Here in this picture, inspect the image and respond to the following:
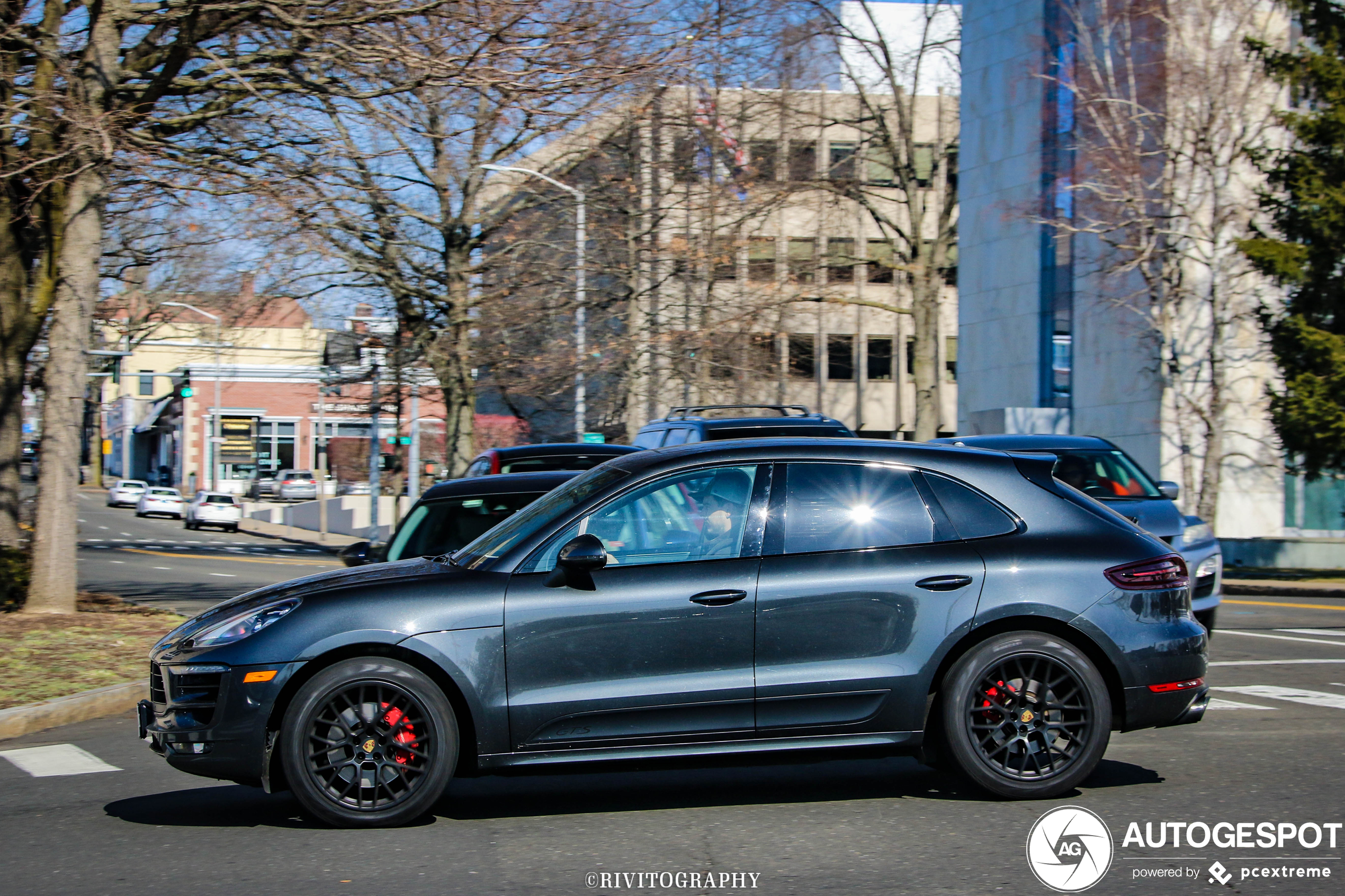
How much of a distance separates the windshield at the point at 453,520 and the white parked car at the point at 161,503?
52912 mm

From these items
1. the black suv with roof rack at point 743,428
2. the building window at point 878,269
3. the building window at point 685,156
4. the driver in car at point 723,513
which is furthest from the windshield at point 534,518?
the building window at point 878,269

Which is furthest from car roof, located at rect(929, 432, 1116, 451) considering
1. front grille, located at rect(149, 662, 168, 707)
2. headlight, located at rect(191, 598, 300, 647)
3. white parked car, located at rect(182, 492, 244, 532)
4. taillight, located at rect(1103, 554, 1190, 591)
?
white parked car, located at rect(182, 492, 244, 532)

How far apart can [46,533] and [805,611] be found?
Result: 1023 cm

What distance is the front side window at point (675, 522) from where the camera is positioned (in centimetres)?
583

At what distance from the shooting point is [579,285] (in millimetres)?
25703

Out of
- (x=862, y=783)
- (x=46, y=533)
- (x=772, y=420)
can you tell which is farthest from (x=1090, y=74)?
(x=862, y=783)

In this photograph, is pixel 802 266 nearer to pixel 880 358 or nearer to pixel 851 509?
pixel 851 509

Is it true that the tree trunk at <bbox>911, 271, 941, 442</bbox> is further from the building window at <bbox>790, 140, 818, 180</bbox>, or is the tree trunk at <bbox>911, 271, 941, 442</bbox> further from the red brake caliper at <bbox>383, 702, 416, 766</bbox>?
the red brake caliper at <bbox>383, 702, 416, 766</bbox>

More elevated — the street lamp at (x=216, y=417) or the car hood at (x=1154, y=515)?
the street lamp at (x=216, y=417)

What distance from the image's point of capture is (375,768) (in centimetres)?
555

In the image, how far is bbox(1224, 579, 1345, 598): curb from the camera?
22.9 metres

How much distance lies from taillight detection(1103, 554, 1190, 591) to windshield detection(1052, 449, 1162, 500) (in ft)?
23.5

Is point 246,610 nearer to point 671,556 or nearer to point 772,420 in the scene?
point 671,556

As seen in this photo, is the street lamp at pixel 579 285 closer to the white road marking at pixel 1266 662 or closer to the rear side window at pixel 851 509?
the white road marking at pixel 1266 662
